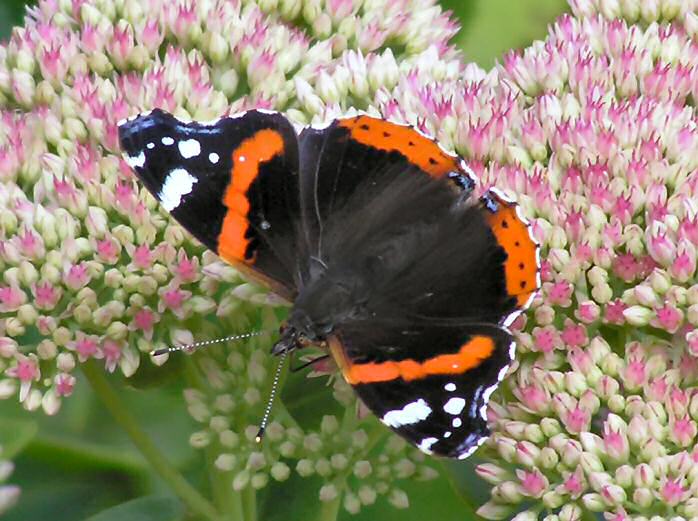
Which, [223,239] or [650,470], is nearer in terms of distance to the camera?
[650,470]

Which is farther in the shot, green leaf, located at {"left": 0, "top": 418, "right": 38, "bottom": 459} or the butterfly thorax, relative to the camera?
green leaf, located at {"left": 0, "top": 418, "right": 38, "bottom": 459}

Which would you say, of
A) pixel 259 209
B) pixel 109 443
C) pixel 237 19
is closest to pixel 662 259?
pixel 259 209

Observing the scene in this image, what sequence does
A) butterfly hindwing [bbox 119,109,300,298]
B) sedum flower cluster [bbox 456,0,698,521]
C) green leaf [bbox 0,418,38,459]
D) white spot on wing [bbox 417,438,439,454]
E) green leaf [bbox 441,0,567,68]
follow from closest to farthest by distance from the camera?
1. white spot on wing [bbox 417,438,439,454]
2. sedum flower cluster [bbox 456,0,698,521]
3. butterfly hindwing [bbox 119,109,300,298]
4. green leaf [bbox 0,418,38,459]
5. green leaf [bbox 441,0,567,68]

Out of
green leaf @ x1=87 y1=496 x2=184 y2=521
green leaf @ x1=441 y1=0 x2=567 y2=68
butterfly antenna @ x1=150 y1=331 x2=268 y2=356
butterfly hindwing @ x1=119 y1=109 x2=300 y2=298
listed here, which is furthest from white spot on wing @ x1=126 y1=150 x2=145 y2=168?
green leaf @ x1=441 y1=0 x2=567 y2=68

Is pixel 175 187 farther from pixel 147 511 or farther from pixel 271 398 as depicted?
pixel 147 511

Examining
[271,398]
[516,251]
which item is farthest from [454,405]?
[271,398]

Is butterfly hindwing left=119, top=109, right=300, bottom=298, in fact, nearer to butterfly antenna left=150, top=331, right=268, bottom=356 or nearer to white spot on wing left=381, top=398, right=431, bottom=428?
butterfly antenna left=150, top=331, right=268, bottom=356

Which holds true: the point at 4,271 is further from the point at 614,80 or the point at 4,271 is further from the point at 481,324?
the point at 614,80
